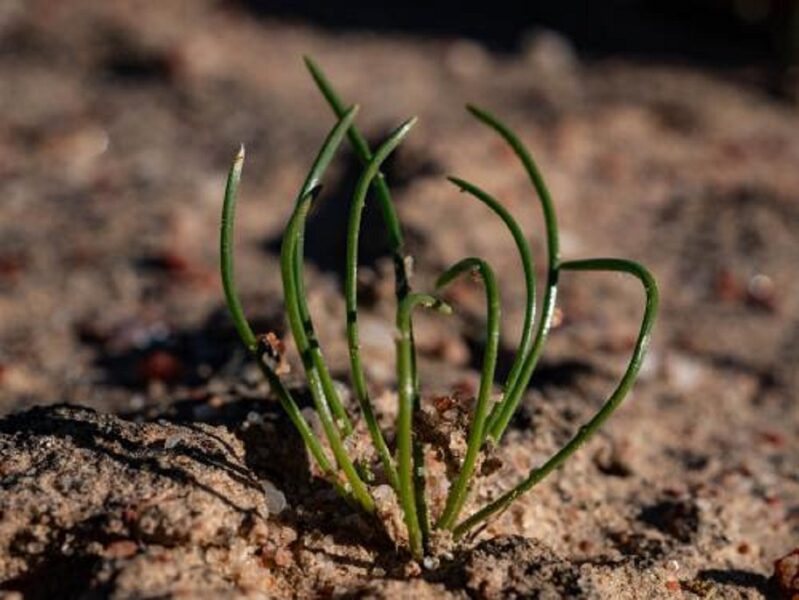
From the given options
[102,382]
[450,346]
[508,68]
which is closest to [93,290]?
[102,382]

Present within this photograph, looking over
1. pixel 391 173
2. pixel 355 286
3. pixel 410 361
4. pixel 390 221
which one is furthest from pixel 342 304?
pixel 410 361

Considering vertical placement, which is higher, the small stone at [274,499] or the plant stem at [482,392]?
the plant stem at [482,392]

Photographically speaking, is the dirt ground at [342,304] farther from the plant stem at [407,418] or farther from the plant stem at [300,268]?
the plant stem at [300,268]

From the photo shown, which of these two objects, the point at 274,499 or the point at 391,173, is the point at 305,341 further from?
the point at 391,173

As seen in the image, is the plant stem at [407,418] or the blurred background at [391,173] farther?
the blurred background at [391,173]

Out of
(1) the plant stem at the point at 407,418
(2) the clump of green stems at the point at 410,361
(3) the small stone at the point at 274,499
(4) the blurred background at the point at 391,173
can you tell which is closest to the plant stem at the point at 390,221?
(2) the clump of green stems at the point at 410,361

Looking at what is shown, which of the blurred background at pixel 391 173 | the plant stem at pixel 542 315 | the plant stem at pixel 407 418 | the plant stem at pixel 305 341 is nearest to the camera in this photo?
the plant stem at pixel 407 418

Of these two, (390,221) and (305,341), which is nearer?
(305,341)
